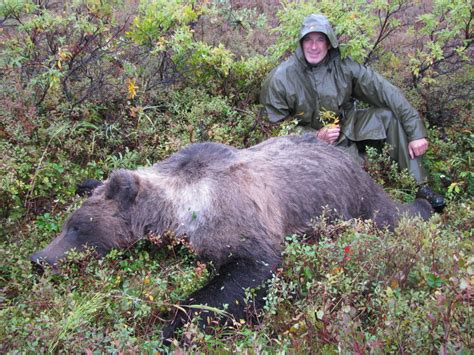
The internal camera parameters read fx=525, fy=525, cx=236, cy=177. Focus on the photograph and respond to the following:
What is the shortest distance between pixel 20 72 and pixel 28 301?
375 centimetres

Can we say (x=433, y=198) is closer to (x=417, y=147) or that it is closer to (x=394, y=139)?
(x=417, y=147)

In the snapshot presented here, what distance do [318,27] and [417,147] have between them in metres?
2.05

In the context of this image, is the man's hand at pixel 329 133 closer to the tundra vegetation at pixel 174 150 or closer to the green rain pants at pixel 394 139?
the green rain pants at pixel 394 139

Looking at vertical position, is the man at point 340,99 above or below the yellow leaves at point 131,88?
below

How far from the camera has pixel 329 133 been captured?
675 centimetres

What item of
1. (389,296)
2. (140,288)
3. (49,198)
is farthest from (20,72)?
(389,296)

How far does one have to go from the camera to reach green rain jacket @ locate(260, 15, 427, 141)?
22.8 ft

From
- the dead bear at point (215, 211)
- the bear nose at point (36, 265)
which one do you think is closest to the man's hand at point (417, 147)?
the dead bear at point (215, 211)

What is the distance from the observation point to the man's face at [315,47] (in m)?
6.75

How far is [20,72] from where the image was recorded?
681 centimetres

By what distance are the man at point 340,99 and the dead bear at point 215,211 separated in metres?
1.99

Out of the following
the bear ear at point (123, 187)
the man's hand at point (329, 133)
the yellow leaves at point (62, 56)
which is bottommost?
the man's hand at point (329, 133)

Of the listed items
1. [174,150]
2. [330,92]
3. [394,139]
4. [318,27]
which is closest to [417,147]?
[394,139]

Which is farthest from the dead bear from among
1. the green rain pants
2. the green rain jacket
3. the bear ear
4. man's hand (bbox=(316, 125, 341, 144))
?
the green rain pants
